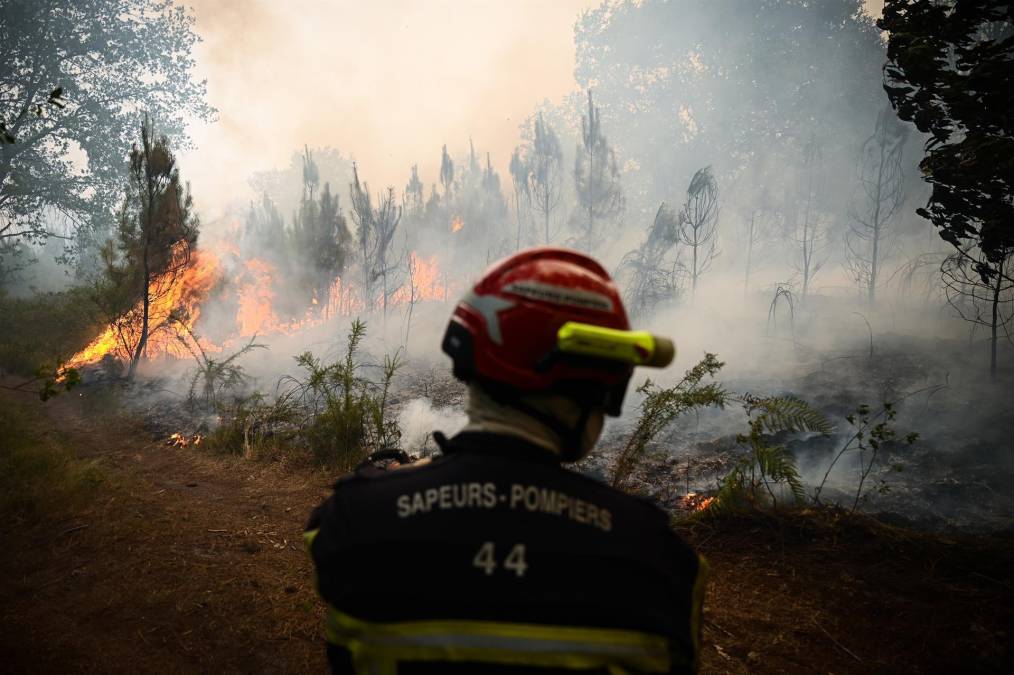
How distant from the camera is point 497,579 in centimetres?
109

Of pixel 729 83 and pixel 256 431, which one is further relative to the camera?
pixel 729 83

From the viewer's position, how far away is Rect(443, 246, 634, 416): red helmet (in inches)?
54.7

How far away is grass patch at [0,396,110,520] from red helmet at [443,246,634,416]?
6.04 metres

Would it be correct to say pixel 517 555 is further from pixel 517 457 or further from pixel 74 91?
pixel 74 91

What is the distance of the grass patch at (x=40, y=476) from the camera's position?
17.0ft

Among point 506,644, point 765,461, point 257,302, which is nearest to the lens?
point 506,644

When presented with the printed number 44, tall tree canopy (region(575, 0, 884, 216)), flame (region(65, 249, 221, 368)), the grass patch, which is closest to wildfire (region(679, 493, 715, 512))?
the printed number 44

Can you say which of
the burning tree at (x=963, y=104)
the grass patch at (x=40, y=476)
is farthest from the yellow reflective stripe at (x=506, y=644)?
the grass patch at (x=40, y=476)

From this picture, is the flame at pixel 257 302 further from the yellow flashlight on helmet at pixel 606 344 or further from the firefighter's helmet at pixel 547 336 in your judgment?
the yellow flashlight on helmet at pixel 606 344

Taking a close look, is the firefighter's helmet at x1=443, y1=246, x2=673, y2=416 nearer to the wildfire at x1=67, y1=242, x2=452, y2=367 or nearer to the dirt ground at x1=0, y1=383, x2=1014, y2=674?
the dirt ground at x1=0, y1=383, x2=1014, y2=674

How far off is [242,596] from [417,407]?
7263mm

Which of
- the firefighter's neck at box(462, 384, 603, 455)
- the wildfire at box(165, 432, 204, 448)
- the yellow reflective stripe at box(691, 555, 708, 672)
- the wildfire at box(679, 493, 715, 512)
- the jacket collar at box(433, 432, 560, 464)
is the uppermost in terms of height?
the firefighter's neck at box(462, 384, 603, 455)

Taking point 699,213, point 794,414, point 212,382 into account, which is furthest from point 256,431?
point 699,213

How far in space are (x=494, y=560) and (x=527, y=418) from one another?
0.40 m
